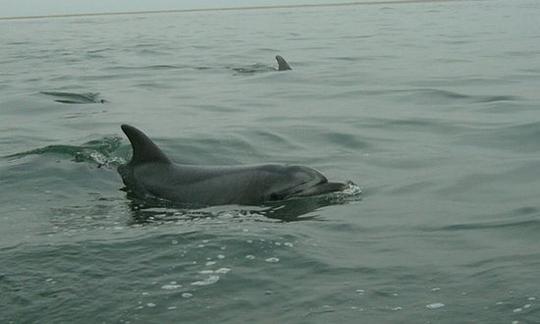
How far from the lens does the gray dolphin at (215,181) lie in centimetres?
877

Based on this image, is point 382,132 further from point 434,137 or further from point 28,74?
point 28,74

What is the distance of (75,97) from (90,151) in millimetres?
6503

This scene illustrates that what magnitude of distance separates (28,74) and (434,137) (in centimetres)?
1485

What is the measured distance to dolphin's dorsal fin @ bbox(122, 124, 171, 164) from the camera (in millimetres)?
9094


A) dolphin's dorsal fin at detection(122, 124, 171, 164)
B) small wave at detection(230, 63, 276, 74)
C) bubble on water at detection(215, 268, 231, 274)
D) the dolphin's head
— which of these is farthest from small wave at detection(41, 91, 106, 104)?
bubble on water at detection(215, 268, 231, 274)

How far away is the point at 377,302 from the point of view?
5844 millimetres

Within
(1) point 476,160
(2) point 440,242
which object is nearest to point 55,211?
(2) point 440,242

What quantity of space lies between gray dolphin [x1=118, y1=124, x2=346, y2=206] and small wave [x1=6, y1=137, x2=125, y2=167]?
1635 mm

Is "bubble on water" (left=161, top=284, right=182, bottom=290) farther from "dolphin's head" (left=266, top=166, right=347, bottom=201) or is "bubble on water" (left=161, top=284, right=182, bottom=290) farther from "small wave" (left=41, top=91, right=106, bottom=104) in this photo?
"small wave" (left=41, top=91, right=106, bottom=104)

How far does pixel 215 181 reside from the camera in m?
8.94

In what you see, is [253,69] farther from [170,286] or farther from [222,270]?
[170,286]

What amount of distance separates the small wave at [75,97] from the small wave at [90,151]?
5260 mm

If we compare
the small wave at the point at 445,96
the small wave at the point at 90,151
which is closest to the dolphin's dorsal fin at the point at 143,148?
the small wave at the point at 90,151

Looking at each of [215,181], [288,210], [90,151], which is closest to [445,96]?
[90,151]
